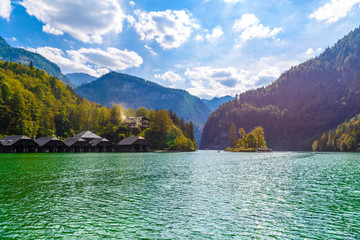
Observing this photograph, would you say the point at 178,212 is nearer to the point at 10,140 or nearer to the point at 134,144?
the point at 10,140

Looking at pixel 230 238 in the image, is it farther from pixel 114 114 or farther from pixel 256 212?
pixel 114 114

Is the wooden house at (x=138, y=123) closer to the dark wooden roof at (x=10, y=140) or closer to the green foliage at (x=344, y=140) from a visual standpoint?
the dark wooden roof at (x=10, y=140)

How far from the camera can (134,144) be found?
443 feet

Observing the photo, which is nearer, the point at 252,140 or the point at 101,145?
the point at 101,145

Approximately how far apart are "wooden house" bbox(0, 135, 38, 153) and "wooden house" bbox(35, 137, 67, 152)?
176 inches

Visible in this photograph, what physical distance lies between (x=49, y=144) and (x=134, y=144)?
42.2 meters

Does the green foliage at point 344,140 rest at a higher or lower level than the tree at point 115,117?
lower

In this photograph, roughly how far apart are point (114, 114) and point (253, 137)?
305ft

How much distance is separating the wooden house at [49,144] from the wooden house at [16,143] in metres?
4.47

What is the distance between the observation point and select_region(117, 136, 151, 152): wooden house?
437ft

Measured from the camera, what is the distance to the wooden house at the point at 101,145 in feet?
436

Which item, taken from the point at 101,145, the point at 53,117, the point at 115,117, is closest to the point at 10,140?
the point at 53,117


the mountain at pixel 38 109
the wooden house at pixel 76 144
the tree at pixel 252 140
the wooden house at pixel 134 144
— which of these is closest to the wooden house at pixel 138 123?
the mountain at pixel 38 109

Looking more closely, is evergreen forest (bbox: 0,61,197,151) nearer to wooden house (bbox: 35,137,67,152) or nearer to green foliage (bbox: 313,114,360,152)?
wooden house (bbox: 35,137,67,152)
